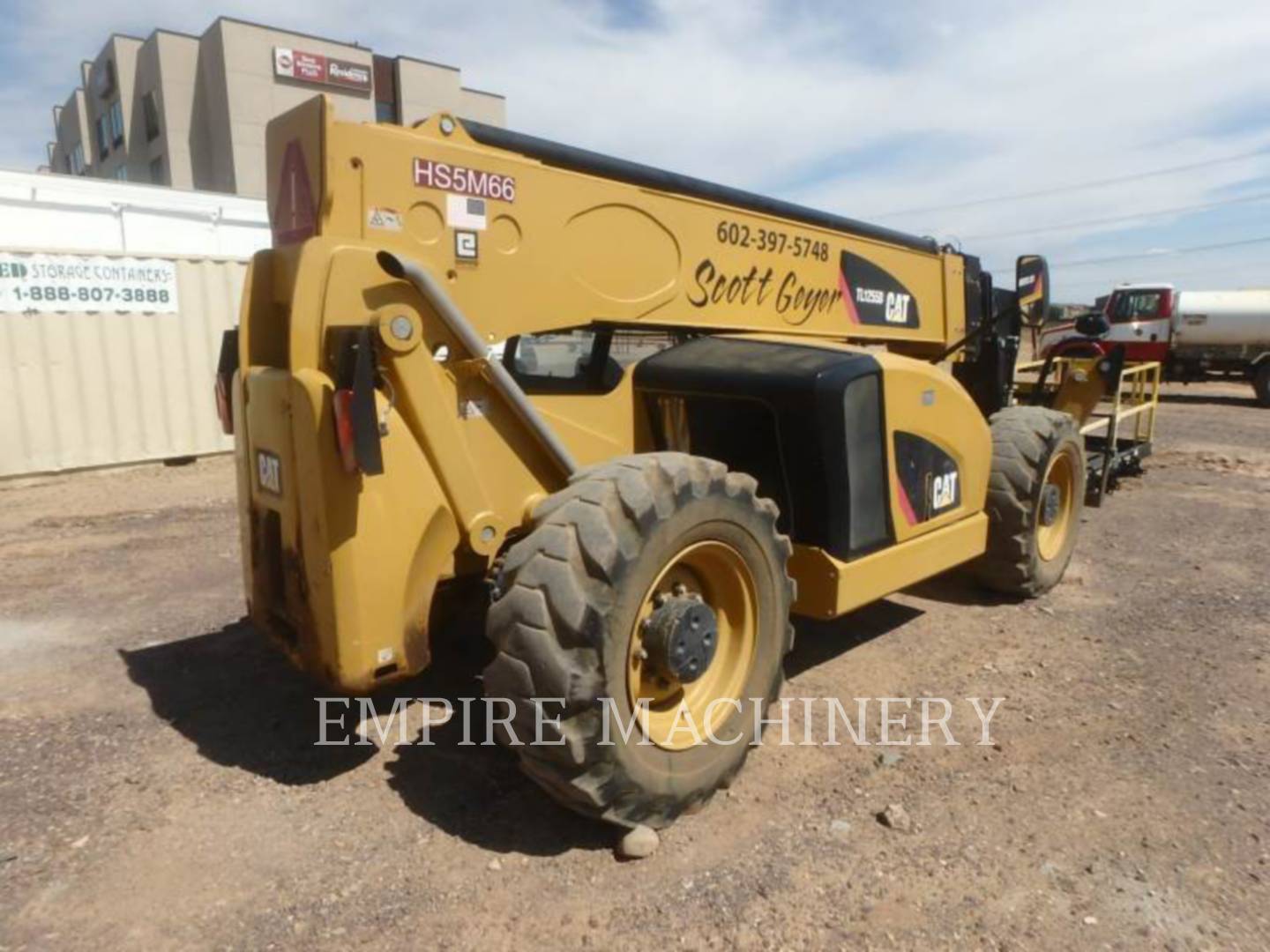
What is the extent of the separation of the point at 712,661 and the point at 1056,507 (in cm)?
335

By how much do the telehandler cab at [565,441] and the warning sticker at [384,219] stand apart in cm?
1

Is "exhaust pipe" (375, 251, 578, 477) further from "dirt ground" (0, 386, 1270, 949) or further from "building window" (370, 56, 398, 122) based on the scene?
"building window" (370, 56, 398, 122)

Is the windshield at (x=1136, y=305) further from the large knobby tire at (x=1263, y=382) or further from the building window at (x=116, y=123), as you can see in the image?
the building window at (x=116, y=123)

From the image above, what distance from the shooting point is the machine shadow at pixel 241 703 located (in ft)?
11.4

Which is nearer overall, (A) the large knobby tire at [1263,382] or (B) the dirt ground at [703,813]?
(B) the dirt ground at [703,813]

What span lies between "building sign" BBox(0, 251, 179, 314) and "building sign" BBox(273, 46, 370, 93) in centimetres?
2939

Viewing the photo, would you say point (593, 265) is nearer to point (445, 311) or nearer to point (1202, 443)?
point (445, 311)

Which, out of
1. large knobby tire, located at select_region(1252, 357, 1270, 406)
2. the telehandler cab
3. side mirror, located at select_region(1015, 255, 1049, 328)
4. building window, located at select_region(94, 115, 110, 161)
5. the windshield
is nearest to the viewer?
the telehandler cab

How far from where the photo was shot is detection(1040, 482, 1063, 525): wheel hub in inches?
214

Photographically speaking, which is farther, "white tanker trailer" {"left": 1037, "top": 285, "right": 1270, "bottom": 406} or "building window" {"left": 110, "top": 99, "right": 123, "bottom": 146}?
"building window" {"left": 110, "top": 99, "right": 123, "bottom": 146}

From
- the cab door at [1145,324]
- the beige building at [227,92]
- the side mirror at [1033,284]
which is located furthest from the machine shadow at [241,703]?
the beige building at [227,92]

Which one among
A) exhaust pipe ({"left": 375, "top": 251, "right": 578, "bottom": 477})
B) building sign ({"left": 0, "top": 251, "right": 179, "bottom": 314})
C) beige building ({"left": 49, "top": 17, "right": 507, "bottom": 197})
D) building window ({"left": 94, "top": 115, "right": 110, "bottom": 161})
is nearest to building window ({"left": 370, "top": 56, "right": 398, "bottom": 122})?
beige building ({"left": 49, "top": 17, "right": 507, "bottom": 197})

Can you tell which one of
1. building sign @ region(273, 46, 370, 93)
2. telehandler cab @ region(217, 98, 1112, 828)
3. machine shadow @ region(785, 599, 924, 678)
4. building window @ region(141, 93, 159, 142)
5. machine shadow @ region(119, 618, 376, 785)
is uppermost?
building sign @ region(273, 46, 370, 93)

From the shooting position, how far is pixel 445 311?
9.50ft
